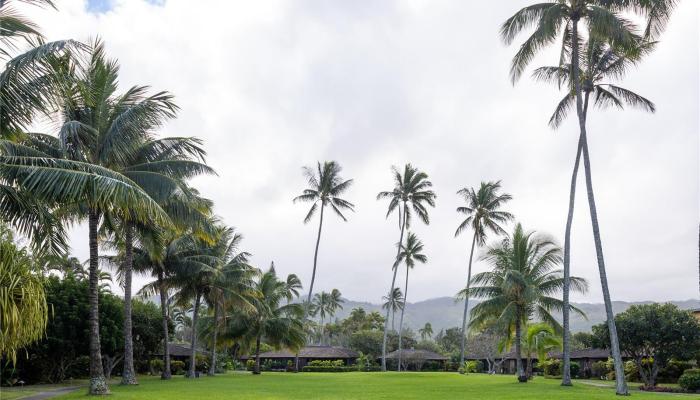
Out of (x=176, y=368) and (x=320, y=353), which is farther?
(x=320, y=353)

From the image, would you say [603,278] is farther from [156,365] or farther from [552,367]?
[156,365]

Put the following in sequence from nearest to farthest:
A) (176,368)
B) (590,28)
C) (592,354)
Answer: (590,28) < (176,368) < (592,354)

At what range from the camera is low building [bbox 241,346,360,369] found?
195 feet

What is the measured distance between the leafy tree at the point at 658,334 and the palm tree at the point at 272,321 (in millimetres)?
24943

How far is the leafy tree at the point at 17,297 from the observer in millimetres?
12820

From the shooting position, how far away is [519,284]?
3044cm

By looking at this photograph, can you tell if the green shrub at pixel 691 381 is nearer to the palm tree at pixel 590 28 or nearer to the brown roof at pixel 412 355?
the palm tree at pixel 590 28

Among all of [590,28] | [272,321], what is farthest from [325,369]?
[590,28]

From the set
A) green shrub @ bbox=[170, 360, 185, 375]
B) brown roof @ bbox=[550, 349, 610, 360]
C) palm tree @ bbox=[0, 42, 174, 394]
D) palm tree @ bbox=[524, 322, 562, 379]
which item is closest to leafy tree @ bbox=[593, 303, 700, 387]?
palm tree @ bbox=[524, 322, 562, 379]

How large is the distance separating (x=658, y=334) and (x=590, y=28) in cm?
1648

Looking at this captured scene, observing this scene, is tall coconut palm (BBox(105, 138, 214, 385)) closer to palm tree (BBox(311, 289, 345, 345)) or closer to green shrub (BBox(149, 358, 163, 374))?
green shrub (BBox(149, 358, 163, 374))

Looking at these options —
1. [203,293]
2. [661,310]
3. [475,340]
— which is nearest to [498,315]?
[661,310]

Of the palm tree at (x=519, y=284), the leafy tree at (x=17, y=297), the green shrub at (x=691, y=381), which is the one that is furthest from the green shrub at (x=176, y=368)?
the green shrub at (x=691, y=381)

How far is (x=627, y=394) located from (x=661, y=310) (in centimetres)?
1095
